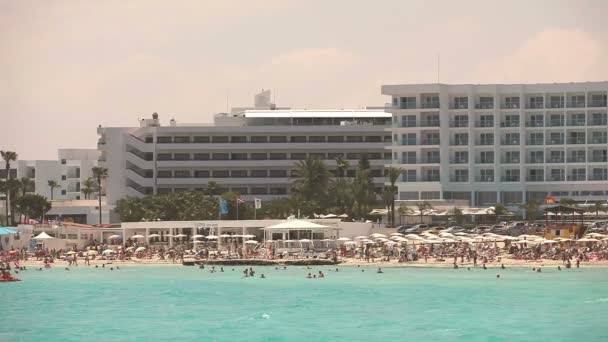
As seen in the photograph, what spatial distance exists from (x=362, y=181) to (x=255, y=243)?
2072 cm

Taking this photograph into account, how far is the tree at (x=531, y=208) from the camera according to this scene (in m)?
120

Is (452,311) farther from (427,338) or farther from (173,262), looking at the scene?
(173,262)

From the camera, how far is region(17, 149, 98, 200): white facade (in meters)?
175

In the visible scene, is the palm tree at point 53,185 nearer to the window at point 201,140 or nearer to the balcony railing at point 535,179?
the window at point 201,140

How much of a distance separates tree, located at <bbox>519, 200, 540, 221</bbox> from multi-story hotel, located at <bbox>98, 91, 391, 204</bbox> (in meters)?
27.9

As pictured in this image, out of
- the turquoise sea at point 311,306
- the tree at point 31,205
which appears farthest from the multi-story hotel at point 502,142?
the tree at point 31,205

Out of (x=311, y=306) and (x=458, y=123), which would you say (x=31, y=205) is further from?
(x=311, y=306)

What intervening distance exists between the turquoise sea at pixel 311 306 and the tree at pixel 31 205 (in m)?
45.6

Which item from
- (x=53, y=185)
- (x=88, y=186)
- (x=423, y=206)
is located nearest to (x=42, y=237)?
(x=423, y=206)

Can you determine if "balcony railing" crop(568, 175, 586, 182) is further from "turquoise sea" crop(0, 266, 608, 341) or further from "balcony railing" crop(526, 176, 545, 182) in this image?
"turquoise sea" crop(0, 266, 608, 341)

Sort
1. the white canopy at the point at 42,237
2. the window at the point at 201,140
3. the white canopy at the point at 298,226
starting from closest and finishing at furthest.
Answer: the white canopy at the point at 298,226
the white canopy at the point at 42,237
the window at the point at 201,140

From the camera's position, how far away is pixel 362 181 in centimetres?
12294

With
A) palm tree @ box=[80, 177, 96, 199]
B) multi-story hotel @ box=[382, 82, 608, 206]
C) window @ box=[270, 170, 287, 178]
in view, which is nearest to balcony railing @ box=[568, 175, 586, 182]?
multi-story hotel @ box=[382, 82, 608, 206]

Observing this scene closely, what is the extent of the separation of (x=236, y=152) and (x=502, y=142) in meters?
36.4
